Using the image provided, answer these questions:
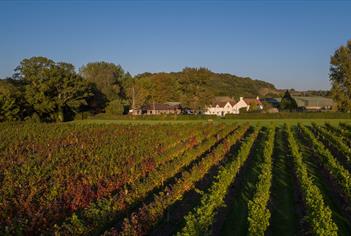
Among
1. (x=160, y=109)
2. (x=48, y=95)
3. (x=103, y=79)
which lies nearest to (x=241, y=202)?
(x=48, y=95)

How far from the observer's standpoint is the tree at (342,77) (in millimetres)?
77188

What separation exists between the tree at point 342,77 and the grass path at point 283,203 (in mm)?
62929

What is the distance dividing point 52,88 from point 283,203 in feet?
235

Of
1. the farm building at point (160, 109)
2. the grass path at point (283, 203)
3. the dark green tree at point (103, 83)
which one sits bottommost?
the grass path at point (283, 203)

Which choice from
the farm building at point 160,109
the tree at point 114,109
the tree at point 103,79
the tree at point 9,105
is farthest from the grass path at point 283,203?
the farm building at point 160,109

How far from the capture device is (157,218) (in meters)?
11.1

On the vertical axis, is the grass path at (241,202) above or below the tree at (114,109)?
below

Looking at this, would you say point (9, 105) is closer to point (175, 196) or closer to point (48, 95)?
point (48, 95)

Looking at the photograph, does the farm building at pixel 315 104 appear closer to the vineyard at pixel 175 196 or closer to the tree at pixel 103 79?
the tree at pixel 103 79

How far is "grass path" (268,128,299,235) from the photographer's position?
11.2 meters

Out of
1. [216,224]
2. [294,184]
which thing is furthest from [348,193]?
[216,224]

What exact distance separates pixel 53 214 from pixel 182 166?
951cm

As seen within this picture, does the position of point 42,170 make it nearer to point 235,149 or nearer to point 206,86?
point 235,149

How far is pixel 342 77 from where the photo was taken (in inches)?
3105
